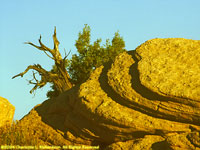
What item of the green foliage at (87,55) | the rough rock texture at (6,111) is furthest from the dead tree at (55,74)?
the rough rock texture at (6,111)

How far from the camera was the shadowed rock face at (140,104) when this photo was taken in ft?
37.0

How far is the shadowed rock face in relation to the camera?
11.3 metres

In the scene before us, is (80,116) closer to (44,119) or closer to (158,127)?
(44,119)

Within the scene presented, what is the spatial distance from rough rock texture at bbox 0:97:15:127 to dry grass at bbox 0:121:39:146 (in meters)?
1.66

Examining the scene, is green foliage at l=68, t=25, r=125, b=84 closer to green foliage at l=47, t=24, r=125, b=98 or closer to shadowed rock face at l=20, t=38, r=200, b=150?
green foliage at l=47, t=24, r=125, b=98

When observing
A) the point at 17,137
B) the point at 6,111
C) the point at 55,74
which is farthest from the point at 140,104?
the point at 55,74

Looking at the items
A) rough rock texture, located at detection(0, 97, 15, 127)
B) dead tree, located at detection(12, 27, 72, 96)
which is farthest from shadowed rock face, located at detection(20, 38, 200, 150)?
dead tree, located at detection(12, 27, 72, 96)

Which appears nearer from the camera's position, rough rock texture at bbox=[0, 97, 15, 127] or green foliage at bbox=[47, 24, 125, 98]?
rough rock texture at bbox=[0, 97, 15, 127]

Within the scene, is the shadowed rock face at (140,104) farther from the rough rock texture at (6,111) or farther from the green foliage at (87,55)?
the green foliage at (87,55)

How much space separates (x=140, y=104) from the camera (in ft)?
38.8

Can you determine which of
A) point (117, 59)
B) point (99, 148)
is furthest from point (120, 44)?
point (99, 148)

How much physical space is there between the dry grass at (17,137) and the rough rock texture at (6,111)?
5.44 ft

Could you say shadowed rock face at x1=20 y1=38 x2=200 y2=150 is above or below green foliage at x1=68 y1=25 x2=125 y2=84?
below

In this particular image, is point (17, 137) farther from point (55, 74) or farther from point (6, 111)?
point (55, 74)
